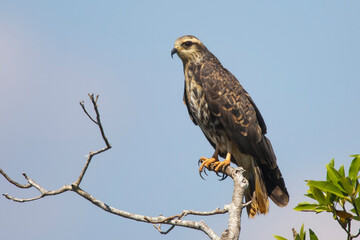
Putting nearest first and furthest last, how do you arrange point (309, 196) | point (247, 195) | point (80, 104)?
point (80, 104)
point (309, 196)
point (247, 195)

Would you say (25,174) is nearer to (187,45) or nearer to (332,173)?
(332,173)

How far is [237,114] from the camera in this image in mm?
7824

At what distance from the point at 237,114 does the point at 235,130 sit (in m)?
0.26

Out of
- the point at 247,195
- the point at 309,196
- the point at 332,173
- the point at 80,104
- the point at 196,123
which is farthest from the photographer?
the point at 196,123

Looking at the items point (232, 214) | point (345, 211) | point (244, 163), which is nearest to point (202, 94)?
point (244, 163)

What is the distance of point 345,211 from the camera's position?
4520 mm

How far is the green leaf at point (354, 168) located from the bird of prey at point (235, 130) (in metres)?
2.84

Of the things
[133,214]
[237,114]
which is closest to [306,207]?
[133,214]

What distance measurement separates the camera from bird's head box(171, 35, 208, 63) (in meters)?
8.51

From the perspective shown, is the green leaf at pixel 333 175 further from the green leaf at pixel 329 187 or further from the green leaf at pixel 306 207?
the green leaf at pixel 306 207

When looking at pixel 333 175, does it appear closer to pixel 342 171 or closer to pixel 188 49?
pixel 342 171

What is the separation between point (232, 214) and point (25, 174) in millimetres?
1924

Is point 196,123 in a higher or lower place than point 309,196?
higher

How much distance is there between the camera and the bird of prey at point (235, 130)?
24.8ft
